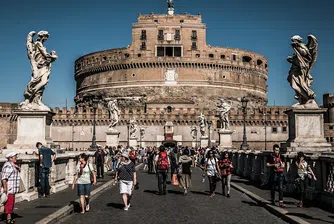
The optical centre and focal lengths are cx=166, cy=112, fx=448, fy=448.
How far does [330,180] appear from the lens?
9.43 m

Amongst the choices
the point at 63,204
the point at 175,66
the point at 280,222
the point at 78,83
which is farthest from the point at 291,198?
the point at 78,83

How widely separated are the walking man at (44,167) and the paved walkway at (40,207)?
24 centimetres

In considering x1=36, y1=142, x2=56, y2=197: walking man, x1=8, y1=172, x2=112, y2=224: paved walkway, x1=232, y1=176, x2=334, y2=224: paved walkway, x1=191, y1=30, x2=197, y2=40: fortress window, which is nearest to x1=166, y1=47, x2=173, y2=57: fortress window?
x1=191, y1=30, x2=197, y2=40: fortress window

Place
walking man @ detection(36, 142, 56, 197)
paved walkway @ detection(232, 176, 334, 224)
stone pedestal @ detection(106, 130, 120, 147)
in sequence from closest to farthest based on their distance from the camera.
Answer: paved walkway @ detection(232, 176, 334, 224) < walking man @ detection(36, 142, 56, 197) < stone pedestal @ detection(106, 130, 120, 147)

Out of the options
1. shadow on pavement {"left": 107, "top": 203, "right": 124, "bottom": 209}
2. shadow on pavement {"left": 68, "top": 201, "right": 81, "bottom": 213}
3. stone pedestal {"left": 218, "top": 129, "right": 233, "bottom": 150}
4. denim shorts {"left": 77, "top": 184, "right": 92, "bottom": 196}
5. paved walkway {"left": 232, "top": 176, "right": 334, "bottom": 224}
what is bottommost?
shadow on pavement {"left": 107, "top": 203, "right": 124, "bottom": 209}

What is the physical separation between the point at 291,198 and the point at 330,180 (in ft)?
5.50

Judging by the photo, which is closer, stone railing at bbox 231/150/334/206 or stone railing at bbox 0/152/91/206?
stone railing at bbox 231/150/334/206

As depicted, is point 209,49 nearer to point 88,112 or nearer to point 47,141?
point 88,112

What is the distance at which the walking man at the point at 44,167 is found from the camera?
35.2 ft

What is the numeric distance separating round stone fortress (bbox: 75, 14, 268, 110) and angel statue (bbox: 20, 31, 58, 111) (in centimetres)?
6272

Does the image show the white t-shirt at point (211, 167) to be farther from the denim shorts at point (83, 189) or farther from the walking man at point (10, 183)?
the walking man at point (10, 183)

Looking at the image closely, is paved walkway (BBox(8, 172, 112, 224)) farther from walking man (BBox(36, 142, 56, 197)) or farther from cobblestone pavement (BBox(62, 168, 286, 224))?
cobblestone pavement (BBox(62, 168, 286, 224))

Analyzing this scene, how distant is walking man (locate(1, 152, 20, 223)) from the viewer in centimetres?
743

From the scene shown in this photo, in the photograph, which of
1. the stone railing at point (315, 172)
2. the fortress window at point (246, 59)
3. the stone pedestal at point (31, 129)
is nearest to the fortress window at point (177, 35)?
the fortress window at point (246, 59)
